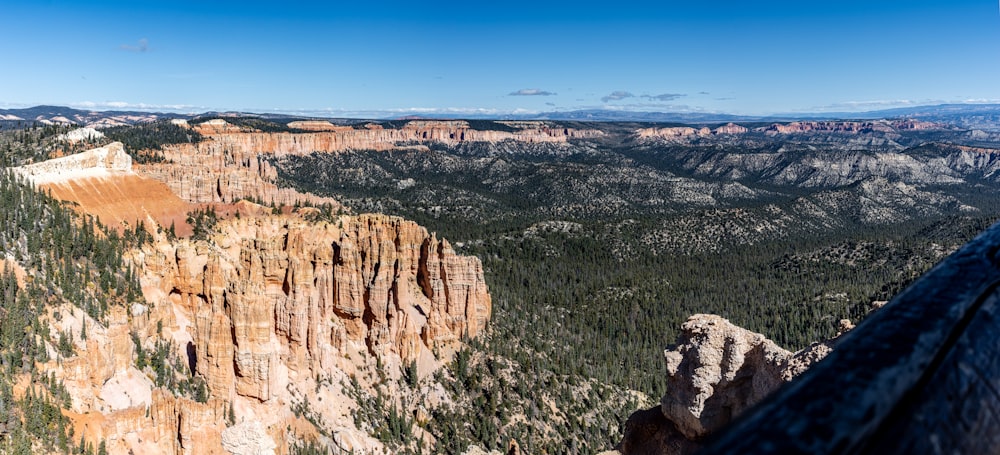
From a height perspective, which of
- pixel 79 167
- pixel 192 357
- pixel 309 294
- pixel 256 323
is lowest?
pixel 192 357

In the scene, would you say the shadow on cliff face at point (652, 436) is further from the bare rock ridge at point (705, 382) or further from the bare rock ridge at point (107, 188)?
the bare rock ridge at point (107, 188)

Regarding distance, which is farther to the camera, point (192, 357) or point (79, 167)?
point (79, 167)

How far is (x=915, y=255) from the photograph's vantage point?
102 metres

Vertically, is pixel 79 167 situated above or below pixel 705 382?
above

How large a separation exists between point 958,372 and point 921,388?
0.17m

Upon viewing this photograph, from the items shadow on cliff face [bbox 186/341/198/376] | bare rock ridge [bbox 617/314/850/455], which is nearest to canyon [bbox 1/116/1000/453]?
bare rock ridge [bbox 617/314/850/455]

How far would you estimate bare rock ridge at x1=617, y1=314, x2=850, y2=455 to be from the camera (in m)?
14.7

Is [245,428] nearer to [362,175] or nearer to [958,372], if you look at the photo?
[958,372]

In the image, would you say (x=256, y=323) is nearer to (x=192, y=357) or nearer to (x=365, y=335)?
(x=192, y=357)

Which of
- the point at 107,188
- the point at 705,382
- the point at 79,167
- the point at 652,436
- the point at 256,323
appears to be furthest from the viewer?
the point at 79,167

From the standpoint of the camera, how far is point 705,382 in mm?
15867

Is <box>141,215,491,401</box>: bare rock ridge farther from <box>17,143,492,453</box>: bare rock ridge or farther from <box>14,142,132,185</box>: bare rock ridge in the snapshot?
<box>14,142,132,185</box>: bare rock ridge

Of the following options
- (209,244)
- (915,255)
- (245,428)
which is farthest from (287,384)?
(915,255)

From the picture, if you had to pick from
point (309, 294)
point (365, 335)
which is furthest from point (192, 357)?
point (365, 335)
